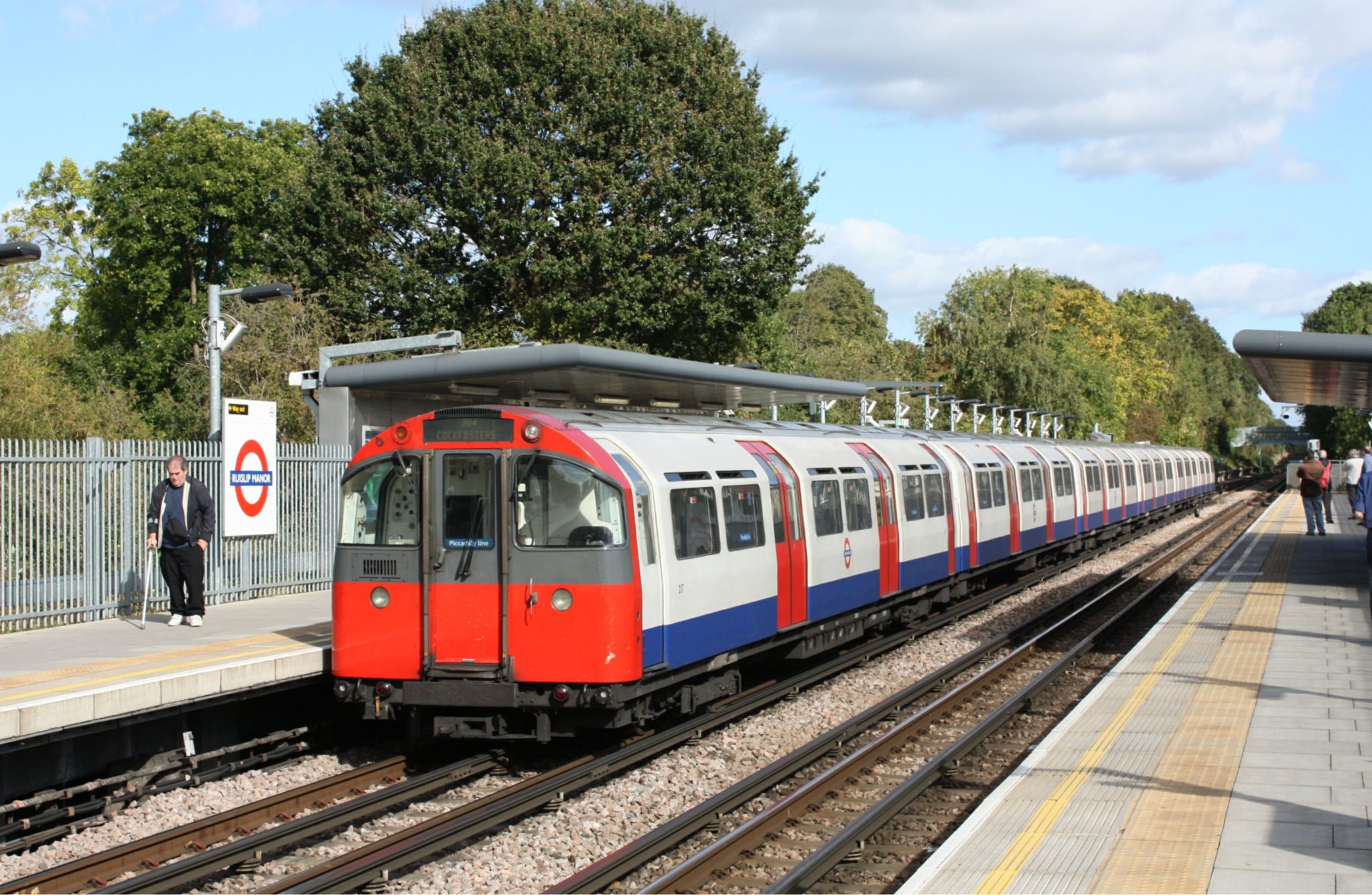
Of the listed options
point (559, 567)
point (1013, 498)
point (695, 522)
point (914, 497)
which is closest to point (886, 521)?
point (914, 497)

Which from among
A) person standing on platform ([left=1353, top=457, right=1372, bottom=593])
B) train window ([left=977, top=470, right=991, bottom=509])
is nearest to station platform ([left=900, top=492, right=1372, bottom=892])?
person standing on platform ([left=1353, top=457, right=1372, bottom=593])

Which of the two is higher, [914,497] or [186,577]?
[914,497]

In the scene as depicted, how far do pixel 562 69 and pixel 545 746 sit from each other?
77.0 feet

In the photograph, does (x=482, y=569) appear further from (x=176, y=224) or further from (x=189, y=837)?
(x=176, y=224)

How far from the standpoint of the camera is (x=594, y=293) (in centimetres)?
3148

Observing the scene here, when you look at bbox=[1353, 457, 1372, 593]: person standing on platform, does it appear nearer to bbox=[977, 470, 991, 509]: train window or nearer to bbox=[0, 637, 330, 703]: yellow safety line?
bbox=[977, 470, 991, 509]: train window

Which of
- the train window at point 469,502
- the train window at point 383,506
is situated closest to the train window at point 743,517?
the train window at point 469,502

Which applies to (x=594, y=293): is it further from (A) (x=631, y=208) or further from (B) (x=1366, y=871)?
(B) (x=1366, y=871)

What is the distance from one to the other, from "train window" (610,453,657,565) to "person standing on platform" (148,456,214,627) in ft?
17.2

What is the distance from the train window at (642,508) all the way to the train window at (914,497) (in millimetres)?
7425

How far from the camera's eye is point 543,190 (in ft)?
99.7

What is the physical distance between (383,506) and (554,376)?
7.24 m

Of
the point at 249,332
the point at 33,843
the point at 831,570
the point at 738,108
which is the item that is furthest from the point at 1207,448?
the point at 33,843

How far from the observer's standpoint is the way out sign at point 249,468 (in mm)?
14602
